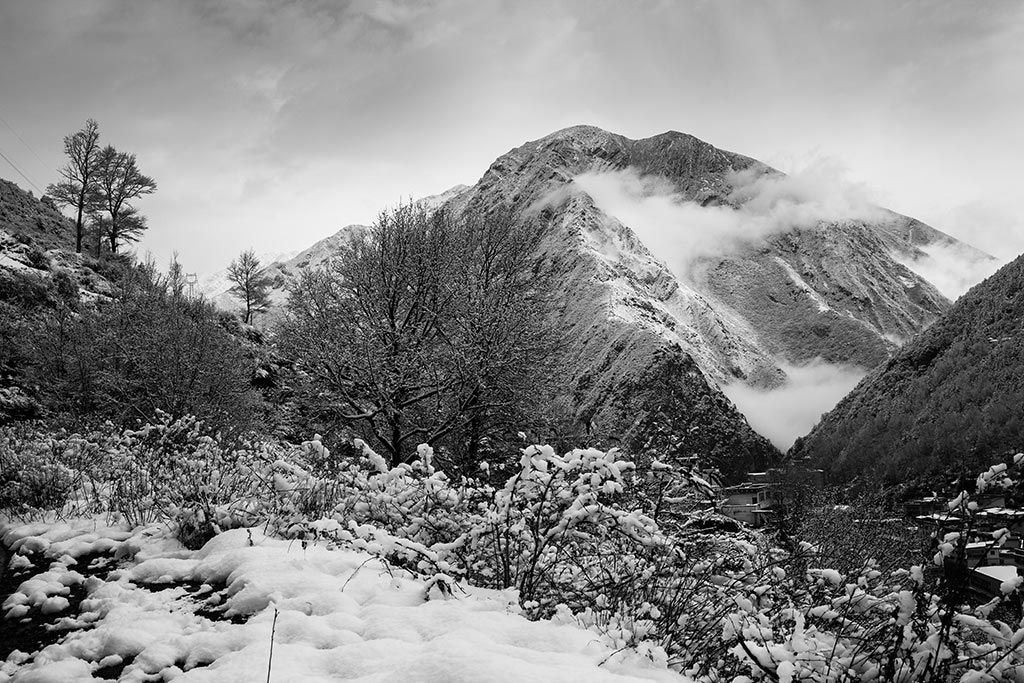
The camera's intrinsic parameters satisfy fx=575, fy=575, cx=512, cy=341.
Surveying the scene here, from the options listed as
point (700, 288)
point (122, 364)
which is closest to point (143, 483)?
point (122, 364)

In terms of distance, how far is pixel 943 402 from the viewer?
71.8 m

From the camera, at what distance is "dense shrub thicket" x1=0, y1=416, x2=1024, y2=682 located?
3.00m

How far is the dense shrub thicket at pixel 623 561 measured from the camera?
3.00 m

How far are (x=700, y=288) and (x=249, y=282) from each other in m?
113

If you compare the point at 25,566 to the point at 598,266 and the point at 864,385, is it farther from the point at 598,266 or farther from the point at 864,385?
the point at 864,385

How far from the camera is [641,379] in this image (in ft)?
211

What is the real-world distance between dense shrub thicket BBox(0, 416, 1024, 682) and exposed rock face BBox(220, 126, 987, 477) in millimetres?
49676

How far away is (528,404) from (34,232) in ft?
133

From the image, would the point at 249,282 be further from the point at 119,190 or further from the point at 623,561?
the point at 623,561

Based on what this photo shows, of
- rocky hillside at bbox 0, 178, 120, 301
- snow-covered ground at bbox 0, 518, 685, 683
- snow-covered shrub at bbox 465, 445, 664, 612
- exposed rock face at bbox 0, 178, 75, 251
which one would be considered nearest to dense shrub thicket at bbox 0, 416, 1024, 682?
snow-covered shrub at bbox 465, 445, 664, 612

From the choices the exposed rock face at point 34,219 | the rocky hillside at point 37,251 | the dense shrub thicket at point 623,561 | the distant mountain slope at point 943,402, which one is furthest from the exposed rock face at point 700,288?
the dense shrub thicket at point 623,561

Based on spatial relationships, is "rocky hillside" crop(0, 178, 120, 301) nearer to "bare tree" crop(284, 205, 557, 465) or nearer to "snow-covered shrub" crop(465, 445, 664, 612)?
"bare tree" crop(284, 205, 557, 465)

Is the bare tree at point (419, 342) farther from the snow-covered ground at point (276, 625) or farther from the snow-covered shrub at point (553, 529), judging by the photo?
the snow-covered shrub at point (553, 529)

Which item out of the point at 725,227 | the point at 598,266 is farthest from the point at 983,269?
the point at 598,266
